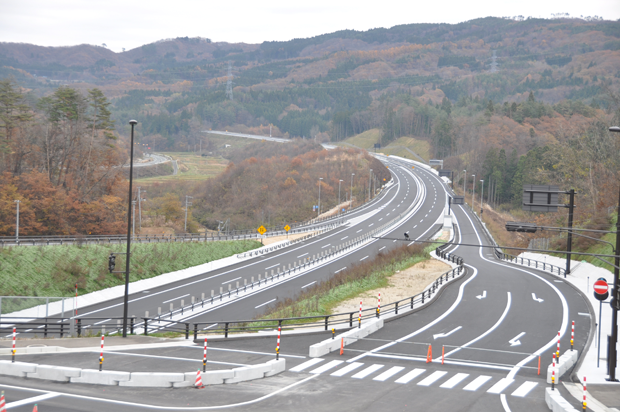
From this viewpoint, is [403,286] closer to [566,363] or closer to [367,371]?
[566,363]

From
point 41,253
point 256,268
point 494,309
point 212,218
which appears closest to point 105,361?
point 494,309

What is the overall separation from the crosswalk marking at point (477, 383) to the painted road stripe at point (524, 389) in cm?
108

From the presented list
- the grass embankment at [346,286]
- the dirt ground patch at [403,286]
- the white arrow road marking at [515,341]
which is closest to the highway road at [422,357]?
the white arrow road marking at [515,341]

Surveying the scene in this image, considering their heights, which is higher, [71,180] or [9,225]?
[71,180]

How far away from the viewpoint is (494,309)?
30.4 metres

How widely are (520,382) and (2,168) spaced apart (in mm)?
64094

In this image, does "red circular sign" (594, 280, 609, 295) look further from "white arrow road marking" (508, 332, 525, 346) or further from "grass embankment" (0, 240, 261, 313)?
"grass embankment" (0, 240, 261, 313)

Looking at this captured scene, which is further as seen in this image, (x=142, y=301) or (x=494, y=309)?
(x=142, y=301)

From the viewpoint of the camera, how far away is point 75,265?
4397 cm

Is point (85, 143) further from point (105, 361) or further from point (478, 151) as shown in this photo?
point (478, 151)

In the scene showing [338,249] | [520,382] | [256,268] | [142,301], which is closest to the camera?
[520,382]

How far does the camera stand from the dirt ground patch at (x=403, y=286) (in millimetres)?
32500

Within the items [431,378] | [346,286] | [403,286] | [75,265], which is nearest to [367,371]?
[431,378]

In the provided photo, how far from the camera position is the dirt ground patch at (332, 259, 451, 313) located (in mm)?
32500
